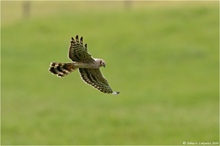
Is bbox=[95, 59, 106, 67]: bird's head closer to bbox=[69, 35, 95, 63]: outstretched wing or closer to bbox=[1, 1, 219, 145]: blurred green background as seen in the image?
bbox=[69, 35, 95, 63]: outstretched wing

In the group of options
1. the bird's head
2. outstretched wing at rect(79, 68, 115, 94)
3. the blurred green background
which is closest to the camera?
the bird's head

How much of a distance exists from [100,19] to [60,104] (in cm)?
1666

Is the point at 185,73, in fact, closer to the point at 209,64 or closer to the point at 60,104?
the point at 209,64

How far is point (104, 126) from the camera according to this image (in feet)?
78.9

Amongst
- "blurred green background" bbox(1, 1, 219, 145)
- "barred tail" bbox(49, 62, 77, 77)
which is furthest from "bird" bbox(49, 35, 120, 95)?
"blurred green background" bbox(1, 1, 219, 145)

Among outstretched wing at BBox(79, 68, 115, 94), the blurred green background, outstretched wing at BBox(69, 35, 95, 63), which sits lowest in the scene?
outstretched wing at BBox(79, 68, 115, 94)

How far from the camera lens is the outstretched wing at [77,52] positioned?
107 inches

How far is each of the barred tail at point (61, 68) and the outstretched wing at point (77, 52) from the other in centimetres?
4

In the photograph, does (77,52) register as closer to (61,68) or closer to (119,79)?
(61,68)

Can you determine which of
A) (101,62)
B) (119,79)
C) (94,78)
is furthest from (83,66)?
(119,79)

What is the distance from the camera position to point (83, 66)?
2680 mm

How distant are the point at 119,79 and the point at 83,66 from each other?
30.6 meters

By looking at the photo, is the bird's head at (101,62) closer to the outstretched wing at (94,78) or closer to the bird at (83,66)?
the bird at (83,66)

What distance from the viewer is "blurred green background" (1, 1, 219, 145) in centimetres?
2348
